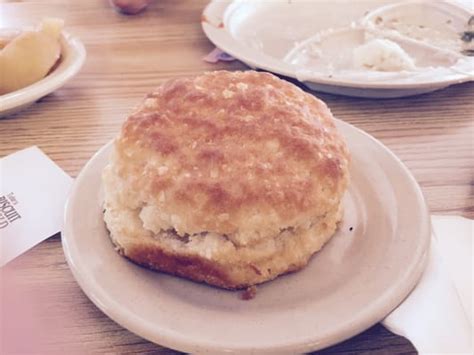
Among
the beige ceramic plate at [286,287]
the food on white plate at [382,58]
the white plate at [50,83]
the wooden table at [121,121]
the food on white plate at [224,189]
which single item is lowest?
the wooden table at [121,121]

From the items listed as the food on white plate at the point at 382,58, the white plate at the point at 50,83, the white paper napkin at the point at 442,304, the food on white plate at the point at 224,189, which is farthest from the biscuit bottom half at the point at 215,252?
the food on white plate at the point at 382,58

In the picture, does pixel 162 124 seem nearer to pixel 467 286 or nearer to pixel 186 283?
pixel 186 283

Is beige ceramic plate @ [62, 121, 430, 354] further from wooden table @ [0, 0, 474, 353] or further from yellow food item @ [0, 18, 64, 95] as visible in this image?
yellow food item @ [0, 18, 64, 95]

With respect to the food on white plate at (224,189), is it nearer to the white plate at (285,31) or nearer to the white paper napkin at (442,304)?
the white paper napkin at (442,304)

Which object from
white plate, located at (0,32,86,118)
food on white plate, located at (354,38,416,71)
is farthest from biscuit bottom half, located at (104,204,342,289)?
food on white plate, located at (354,38,416,71)

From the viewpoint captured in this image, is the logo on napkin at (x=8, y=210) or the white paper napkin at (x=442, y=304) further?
the logo on napkin at (x=8, y=210)

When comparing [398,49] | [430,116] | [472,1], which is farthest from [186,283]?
[472,1]

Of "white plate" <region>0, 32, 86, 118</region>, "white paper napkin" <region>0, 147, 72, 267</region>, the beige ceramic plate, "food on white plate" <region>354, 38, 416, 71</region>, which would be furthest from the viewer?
"food on white plate" <region>354, 38, 416, 71</region>
